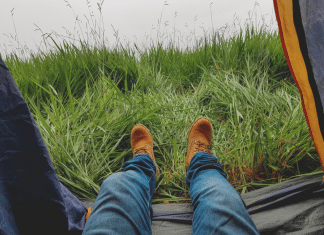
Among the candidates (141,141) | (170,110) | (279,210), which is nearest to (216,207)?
(279,210)

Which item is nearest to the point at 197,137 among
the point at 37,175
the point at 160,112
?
the point at 160,112

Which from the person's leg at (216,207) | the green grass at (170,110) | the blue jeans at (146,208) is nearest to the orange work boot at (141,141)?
the green grass at (170,110)

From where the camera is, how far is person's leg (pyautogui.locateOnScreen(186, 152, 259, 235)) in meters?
0.57

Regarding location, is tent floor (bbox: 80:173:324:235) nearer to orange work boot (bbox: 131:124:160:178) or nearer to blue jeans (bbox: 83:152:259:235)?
blue jeans (bbox: 83:152:259:235)

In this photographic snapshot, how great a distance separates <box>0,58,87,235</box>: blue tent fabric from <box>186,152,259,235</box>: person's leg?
0.48 meters

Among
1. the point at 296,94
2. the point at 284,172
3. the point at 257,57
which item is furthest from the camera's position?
the point at 257,57

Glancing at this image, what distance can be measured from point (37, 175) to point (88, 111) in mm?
754

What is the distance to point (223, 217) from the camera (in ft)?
1.95

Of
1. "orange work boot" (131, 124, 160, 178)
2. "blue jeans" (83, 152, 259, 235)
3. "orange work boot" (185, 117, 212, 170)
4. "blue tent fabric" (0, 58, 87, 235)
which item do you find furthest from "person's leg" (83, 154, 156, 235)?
"orange work boot" (185, 117, 212, 170)

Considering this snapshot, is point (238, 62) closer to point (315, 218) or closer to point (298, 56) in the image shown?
point (298, 56)

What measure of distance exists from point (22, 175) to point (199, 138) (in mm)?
890

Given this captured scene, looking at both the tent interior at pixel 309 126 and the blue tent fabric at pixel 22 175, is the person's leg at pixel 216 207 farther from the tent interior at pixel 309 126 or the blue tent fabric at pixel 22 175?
the blue tent fabric at pixel 22 175

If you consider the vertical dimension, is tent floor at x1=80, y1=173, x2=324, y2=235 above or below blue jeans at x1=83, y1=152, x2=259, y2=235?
below

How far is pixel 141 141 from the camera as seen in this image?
3.47ft
